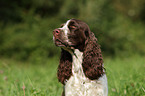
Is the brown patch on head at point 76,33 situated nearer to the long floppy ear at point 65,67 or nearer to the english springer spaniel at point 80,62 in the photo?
the english springer spaniel at point 80,62

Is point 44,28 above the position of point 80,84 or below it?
below

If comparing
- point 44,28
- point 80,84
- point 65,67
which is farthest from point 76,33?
point 44,28

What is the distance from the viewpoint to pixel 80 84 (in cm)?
298

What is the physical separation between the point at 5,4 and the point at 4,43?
236cm

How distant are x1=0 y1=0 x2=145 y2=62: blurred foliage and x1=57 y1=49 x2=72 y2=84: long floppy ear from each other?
22.0 ft

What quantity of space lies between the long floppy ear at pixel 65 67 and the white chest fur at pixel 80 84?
7 centimetres

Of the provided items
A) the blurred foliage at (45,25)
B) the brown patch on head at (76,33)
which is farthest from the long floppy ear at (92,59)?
the blurred foliage at (45,25)

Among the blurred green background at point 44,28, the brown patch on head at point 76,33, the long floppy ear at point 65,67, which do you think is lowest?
the blurred green background at point 44,28

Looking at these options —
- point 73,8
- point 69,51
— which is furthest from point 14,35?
point 69,51

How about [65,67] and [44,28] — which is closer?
[65,67]

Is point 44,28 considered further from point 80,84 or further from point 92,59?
point 80,84

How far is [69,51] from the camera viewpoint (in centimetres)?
308

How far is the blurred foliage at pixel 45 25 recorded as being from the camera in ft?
36.7

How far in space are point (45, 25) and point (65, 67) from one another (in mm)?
8953
